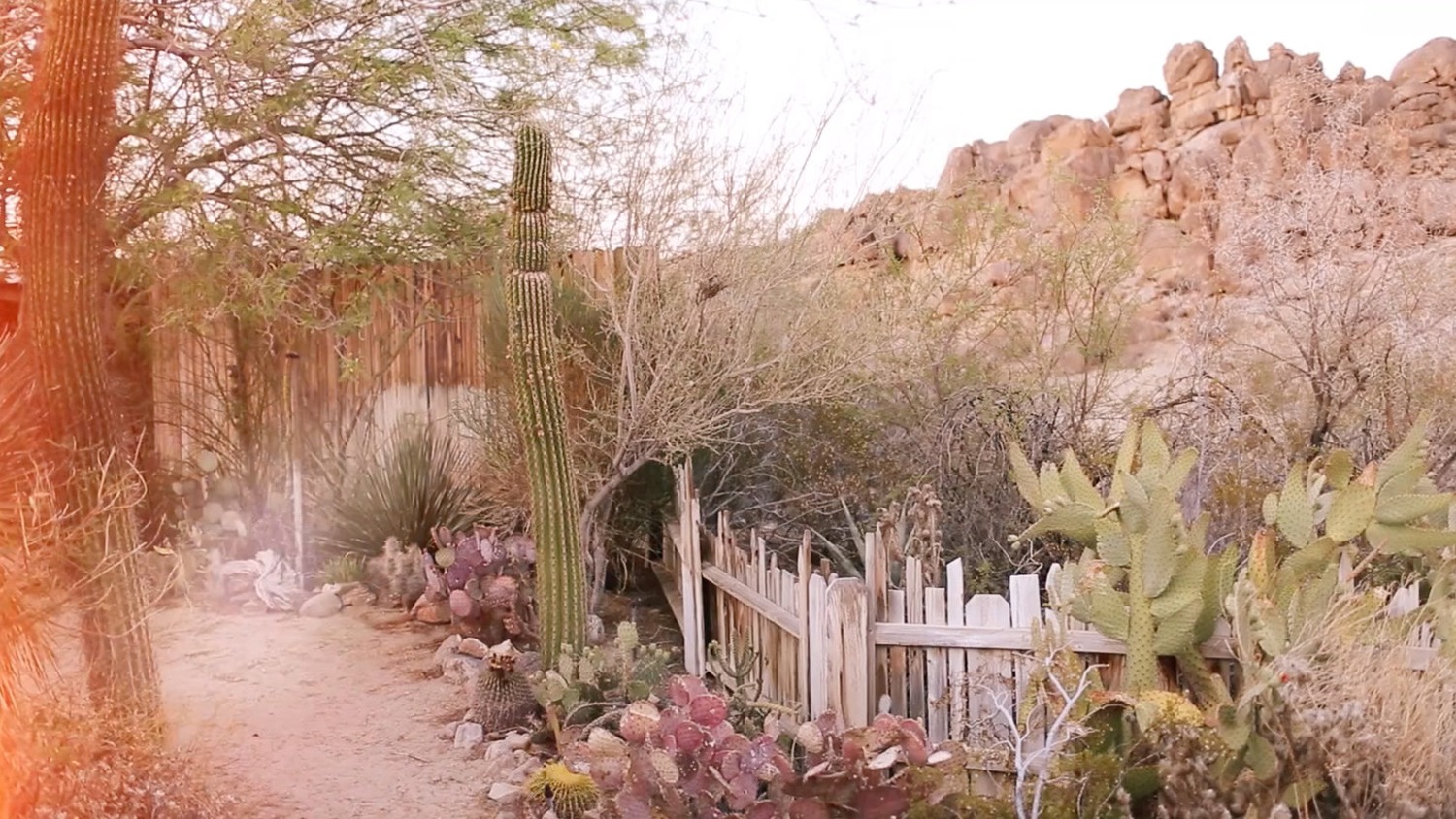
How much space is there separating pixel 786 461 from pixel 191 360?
3589 mm

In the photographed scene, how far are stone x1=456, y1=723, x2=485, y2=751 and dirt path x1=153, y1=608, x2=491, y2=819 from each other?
1.7 inches

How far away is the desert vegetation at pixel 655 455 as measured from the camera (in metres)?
2.99

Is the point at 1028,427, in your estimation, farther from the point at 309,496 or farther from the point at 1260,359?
the point at 309,496

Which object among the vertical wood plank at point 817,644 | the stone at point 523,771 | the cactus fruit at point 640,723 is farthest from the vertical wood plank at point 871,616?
the stone at point 523,771

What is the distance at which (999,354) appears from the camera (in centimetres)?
708

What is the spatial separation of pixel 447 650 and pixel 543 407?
4.42 feet

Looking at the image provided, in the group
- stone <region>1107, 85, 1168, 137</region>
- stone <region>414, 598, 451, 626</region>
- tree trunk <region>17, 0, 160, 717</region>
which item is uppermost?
stone <region>1107, 85, 1168, 137</region>

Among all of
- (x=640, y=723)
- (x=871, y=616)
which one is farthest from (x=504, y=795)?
(x=871, y=616)

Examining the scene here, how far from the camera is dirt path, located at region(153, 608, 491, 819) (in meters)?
3.55

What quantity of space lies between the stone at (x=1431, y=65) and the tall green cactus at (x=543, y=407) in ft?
58.6

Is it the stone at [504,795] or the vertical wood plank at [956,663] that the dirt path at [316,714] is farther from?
the vertical wood plank at [956,663]

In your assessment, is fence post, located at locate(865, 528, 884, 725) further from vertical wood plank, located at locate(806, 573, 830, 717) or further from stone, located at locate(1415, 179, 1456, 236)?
stone, located at locate(1415, 179, 1456, 236)

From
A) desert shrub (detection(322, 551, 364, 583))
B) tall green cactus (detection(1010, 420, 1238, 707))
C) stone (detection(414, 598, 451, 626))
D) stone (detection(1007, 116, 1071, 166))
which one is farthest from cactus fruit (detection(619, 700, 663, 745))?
stone (detection(1007, 116, 1071, 166))

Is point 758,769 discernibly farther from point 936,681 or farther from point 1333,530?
point 1333,530
